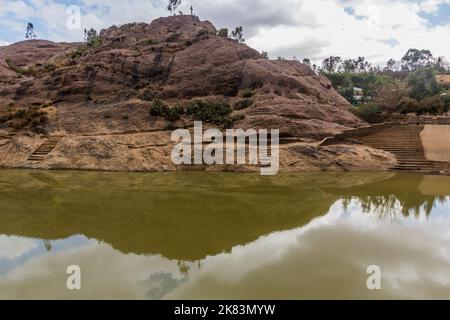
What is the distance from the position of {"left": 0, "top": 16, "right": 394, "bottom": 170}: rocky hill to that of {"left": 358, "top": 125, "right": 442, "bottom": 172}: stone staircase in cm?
195

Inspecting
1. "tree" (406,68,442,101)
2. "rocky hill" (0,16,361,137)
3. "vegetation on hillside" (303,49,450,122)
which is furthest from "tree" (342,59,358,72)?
"rocky hill" (0,16,361,137)

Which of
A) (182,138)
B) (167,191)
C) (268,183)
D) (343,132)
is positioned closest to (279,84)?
(343,132)

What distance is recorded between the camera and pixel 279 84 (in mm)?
29109

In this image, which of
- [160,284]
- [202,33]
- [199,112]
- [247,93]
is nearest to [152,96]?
[199,112]

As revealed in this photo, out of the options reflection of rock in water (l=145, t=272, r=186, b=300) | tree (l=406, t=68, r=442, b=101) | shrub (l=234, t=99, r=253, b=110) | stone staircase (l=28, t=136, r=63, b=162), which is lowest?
reflection of rock in water (l=145, t=272, r=186, b=300)

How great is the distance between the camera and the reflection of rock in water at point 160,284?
6.91 m

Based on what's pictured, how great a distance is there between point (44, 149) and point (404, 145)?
2280 centimetres

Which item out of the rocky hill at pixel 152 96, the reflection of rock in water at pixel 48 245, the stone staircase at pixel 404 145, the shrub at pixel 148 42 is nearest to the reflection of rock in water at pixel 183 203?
the reflection of rock in water at pixel 48 245

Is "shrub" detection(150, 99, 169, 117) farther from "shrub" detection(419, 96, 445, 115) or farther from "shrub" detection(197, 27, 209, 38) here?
"shrub" detection(419, 96, 445, 115)

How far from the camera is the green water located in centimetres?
724

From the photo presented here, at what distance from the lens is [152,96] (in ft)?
99.8

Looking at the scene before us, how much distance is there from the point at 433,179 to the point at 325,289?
14.5 meters
